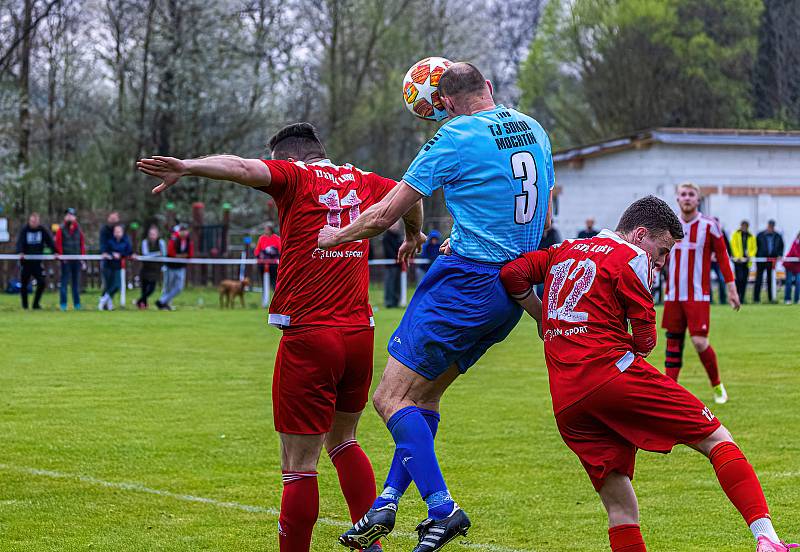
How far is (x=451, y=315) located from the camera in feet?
19.3

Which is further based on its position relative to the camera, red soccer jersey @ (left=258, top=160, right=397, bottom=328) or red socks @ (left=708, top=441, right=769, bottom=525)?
red soccer jersey @ (left=258, top=160, right=397, bottom=328)

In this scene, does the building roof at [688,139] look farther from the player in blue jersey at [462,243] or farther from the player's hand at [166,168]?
the player's hand at [166,168]

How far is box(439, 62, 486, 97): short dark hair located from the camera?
5.96 metres

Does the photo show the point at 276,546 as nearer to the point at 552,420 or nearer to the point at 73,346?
the point at 552,420

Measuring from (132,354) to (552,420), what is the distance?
7.90m

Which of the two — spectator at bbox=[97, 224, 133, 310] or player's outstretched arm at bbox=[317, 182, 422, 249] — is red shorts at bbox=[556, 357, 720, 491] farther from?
spectator at bbox=[97, 224, 133, 310]

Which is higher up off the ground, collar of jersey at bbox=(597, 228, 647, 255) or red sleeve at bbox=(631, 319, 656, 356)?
collar of jersey at bbox=(597, 228, 647, 255)

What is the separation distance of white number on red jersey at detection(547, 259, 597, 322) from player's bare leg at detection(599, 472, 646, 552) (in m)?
0.72

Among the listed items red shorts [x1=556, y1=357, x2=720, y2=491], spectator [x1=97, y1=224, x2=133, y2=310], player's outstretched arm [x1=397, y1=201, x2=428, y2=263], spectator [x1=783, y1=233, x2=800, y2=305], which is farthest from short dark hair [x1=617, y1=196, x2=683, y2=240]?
spectator [x1=783, y1=233, x2=800, y2=305]

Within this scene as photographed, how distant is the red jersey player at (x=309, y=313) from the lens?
5.61 metres

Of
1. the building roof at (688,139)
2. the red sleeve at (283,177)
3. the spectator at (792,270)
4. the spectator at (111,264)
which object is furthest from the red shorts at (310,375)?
the building roof at (688,139)

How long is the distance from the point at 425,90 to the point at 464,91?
77 cm

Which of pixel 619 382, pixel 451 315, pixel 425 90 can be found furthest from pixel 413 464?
pixel 425 90

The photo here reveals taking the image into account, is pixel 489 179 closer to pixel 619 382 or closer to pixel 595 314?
pixel 595 314
